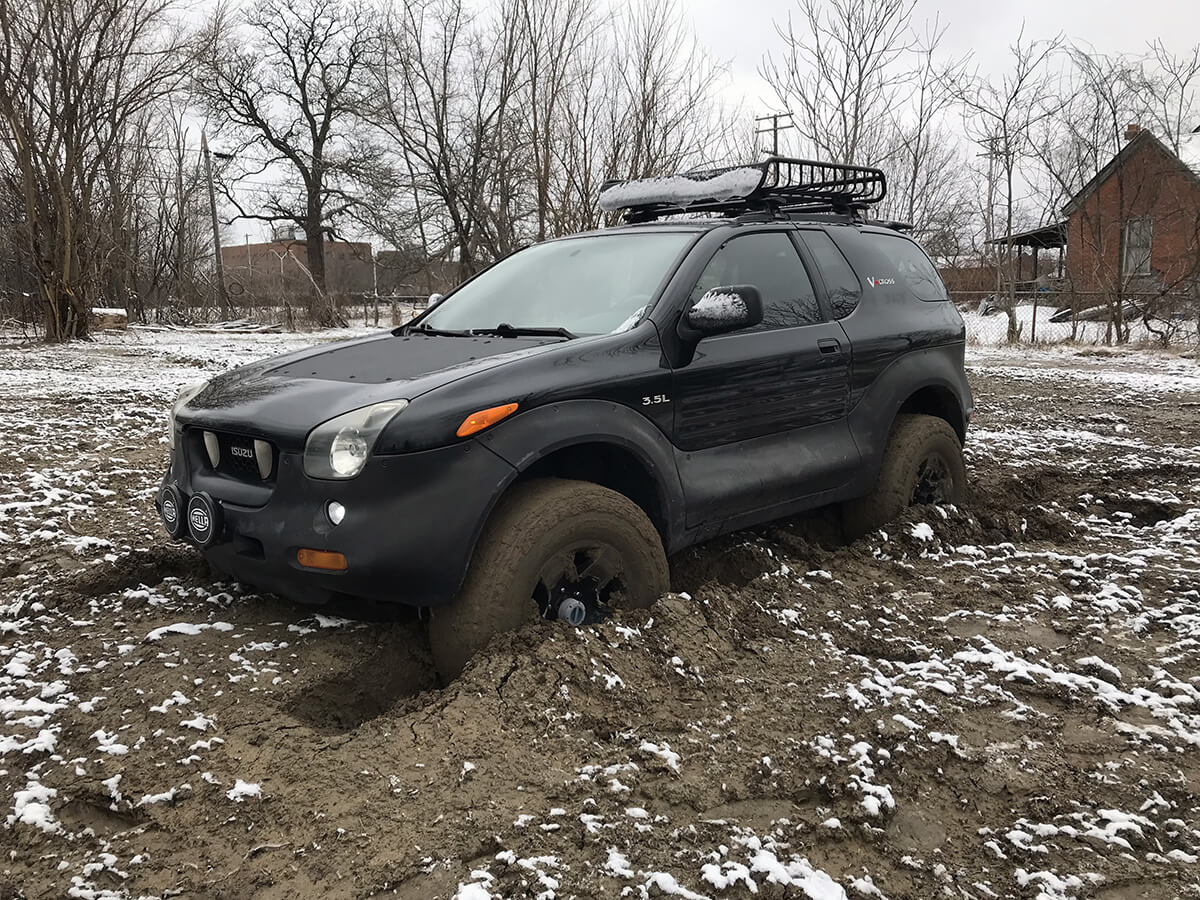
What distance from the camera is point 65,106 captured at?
13812mm

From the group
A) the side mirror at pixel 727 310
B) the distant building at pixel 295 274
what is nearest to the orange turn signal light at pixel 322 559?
the side mirror at pixel 727 310

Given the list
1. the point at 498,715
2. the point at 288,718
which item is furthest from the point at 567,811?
the point at 288,718

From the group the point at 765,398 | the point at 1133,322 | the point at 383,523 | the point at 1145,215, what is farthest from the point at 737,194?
the point at 1145,215

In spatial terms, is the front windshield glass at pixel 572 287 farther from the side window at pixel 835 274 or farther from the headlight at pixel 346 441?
the headlight at pixel 346 441

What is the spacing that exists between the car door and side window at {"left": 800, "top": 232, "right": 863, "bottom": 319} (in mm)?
118

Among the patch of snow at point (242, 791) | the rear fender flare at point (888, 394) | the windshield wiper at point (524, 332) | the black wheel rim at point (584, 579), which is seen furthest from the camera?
the rear fender flare at point (888, 394)

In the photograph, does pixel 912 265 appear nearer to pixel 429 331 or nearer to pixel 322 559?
pixel 429 331

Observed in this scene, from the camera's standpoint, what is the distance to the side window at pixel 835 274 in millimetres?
4348

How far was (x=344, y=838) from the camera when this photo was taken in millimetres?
2188

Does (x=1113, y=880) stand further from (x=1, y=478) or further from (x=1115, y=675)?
(x=1, y=478)

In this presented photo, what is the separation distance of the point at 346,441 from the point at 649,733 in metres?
1.28

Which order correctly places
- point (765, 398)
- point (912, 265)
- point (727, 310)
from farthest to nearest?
point (912, 265)
point (765, 398)
point (727, 310)

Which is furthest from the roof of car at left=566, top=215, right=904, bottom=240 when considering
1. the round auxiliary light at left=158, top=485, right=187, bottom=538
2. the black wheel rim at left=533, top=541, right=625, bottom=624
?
the round auxiliary light at left=158, top=485, right=187, bottom=538

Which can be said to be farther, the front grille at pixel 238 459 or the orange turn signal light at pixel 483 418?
the front grille at pixel 238 459
